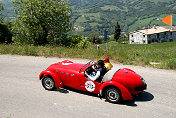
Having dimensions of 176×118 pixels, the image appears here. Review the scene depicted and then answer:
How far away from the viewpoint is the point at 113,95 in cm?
580

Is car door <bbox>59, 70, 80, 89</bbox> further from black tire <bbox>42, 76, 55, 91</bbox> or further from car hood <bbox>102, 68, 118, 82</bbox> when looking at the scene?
car hood <bbox>102, 68, 118, 82</bbox>

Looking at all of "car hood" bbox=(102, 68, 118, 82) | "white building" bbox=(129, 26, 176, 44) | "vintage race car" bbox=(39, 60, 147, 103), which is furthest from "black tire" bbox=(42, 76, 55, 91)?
"white building" bbox=(129, 26, 176, 44)

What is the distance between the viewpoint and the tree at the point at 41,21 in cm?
1980

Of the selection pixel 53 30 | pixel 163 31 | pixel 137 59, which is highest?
pixel 163 31

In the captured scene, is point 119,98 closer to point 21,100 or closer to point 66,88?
point 66,88

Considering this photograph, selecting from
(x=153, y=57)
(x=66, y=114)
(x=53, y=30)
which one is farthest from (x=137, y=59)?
(x=53, y=30)

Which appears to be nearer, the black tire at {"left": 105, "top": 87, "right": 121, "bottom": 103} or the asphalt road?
the asphalt road

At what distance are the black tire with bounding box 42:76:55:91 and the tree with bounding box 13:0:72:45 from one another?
12905mm

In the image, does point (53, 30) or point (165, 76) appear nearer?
point (165, 76)

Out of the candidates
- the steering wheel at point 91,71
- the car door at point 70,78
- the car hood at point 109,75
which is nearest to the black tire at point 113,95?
the car hood at point 109,75

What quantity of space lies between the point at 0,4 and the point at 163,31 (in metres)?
79.7

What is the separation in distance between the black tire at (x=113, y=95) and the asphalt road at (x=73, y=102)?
0.17 metres

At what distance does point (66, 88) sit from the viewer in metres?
7.12

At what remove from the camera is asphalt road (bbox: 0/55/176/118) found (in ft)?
16.8
